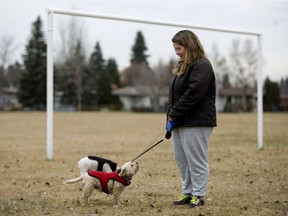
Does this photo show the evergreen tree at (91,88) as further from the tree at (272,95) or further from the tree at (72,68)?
the tree at (272,95)

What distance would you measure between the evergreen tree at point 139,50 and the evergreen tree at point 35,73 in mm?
27961

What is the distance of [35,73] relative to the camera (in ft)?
192

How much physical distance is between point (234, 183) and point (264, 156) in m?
3.98

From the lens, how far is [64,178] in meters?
7.75

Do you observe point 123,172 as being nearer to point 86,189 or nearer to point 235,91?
point 86,189

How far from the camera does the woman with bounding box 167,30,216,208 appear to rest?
16.4 ft

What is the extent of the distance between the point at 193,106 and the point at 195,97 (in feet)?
0.42

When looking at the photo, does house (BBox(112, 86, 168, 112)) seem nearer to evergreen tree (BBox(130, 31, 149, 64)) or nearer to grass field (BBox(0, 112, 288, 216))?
evergreen tree (BBox(130, 31, 149, 64))

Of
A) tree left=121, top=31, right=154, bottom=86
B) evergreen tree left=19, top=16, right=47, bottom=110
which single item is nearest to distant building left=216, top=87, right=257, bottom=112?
tree left=121, top=31, right=154, bottom=86

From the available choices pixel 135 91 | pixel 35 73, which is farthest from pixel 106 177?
pixel 135 91

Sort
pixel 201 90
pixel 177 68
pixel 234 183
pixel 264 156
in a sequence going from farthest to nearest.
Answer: pixel 264 156
pixel 234 183
pixel 177 68
pixel 201 90

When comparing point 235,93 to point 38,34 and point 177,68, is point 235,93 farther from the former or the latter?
point 177,68

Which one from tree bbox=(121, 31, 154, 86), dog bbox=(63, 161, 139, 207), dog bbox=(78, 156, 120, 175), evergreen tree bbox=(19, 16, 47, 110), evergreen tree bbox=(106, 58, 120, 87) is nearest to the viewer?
dog bbox=(63, 161, 139, 207)

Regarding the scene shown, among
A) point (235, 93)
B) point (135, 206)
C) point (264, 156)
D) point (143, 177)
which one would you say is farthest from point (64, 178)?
point (235, 93)
